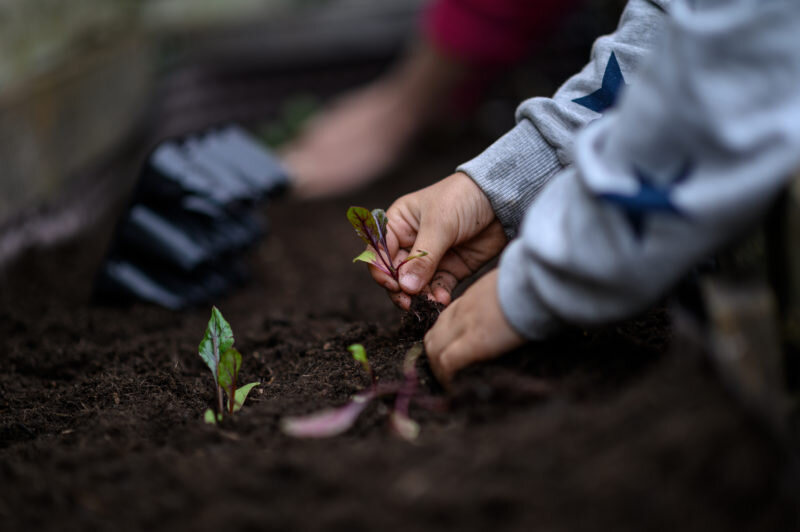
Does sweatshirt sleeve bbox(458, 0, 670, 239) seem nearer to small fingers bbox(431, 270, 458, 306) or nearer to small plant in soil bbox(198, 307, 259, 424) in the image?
small fingers bbox(431, 270, 458, 306)

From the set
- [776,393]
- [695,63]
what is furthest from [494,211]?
[776,393]

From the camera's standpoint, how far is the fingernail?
112cm

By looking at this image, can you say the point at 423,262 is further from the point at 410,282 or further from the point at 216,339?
the point at 216,339

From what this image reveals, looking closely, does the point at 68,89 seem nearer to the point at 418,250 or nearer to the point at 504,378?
the point at 418,250

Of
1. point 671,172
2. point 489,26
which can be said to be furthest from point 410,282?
point 489,26

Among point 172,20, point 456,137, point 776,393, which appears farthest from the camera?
point 172,20

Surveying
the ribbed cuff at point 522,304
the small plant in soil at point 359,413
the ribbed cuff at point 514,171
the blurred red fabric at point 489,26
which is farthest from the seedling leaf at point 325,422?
the blurred red fabric at point 489,26

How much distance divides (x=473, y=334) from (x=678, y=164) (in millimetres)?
339

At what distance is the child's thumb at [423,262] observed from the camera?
1.10 metres

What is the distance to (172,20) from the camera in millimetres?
4336

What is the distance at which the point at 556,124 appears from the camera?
1.16 meters

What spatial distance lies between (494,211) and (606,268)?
422 mm

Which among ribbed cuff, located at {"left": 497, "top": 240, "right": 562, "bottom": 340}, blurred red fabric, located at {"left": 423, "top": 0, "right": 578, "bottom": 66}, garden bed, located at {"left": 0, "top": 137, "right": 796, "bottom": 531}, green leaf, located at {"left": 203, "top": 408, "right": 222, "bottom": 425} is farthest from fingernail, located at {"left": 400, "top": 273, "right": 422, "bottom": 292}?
blurred red fabric, located at {"left": 423, "top": 0, "right": 578, "bottom": 66}

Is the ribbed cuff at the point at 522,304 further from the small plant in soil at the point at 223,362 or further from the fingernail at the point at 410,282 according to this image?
the small plant in soil at the point at 223,362
